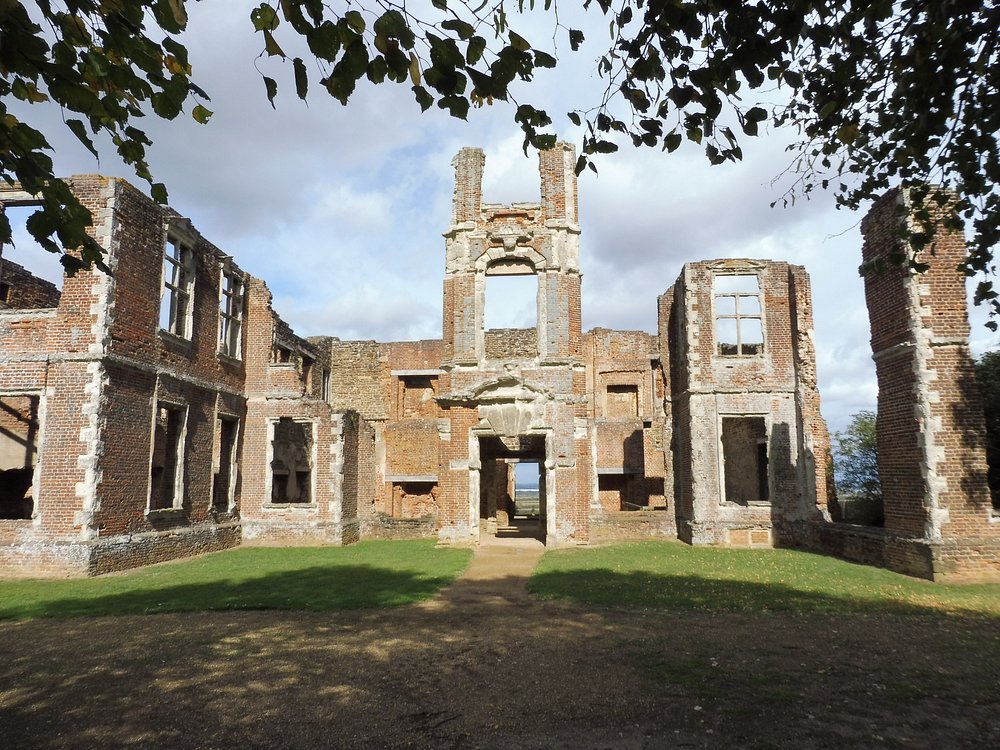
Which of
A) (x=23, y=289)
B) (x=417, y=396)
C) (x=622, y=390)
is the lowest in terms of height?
(x=417, y=396)

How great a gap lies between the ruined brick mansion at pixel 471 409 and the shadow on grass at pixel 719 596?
8.87ft

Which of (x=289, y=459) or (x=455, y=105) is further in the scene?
(x=289, y=459)

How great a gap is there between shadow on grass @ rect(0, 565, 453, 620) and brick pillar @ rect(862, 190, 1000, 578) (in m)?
8.78

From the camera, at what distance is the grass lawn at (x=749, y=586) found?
923 centimetres

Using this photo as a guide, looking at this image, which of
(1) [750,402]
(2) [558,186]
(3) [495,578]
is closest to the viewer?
(3) [495,578]

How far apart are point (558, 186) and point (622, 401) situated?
40.7ft

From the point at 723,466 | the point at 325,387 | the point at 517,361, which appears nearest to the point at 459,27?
the point at 517,361

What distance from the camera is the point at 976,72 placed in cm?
523

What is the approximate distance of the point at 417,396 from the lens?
29.6 m

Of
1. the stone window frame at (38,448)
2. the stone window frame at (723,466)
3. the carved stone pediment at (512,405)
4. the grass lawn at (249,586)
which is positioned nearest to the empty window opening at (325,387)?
the carved stone pediment at (512,405)

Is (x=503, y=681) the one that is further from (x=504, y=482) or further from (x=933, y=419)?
(x=504, y=482)

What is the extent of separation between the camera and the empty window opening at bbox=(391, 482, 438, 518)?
27922mm

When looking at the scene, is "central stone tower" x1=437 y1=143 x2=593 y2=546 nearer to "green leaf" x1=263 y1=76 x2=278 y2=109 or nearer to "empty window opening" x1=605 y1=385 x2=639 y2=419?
"empty window opening" x1=605 y1=385 x2=639 y2=419

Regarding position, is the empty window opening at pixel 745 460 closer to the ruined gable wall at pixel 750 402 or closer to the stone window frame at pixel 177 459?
the ruined gable wall at pixel 750 402
